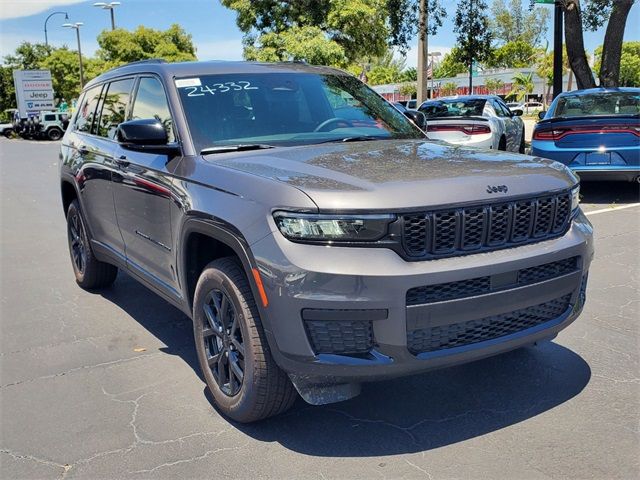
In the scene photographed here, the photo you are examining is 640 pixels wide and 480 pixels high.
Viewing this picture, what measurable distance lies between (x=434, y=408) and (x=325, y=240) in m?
1.26

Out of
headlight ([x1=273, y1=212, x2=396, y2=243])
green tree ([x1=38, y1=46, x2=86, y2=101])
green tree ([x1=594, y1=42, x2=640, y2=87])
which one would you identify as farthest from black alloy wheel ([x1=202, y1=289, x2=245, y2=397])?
green tree ([x1=594, y1=42, x2=640, y2=87])

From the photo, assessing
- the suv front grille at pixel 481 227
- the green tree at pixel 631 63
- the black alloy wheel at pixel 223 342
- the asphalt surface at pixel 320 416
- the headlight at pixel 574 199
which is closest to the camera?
the suv front grille at pixel 481 227

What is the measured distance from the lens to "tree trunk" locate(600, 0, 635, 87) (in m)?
14.1

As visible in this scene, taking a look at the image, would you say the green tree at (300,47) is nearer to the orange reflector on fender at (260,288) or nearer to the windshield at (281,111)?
the windshield at (281,111)

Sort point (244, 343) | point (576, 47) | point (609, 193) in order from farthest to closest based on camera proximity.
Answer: point (576, 47)
point (609, 193)
point (244, 343)

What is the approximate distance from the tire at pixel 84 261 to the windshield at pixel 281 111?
2138 mm

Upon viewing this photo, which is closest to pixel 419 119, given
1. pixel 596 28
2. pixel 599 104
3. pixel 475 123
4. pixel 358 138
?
pixel 358 138

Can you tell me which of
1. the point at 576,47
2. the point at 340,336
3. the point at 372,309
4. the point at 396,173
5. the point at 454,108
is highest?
the point at 576,47

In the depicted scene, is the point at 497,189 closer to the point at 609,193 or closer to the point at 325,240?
the point at 325,240

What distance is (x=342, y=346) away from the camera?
2.87 metres

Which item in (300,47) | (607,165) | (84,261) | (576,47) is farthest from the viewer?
(300,47)

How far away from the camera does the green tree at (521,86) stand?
71325 mm

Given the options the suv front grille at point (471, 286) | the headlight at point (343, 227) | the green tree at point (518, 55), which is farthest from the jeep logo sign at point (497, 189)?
the green tree at point (518, 55)

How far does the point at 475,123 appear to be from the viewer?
38.5 ft
